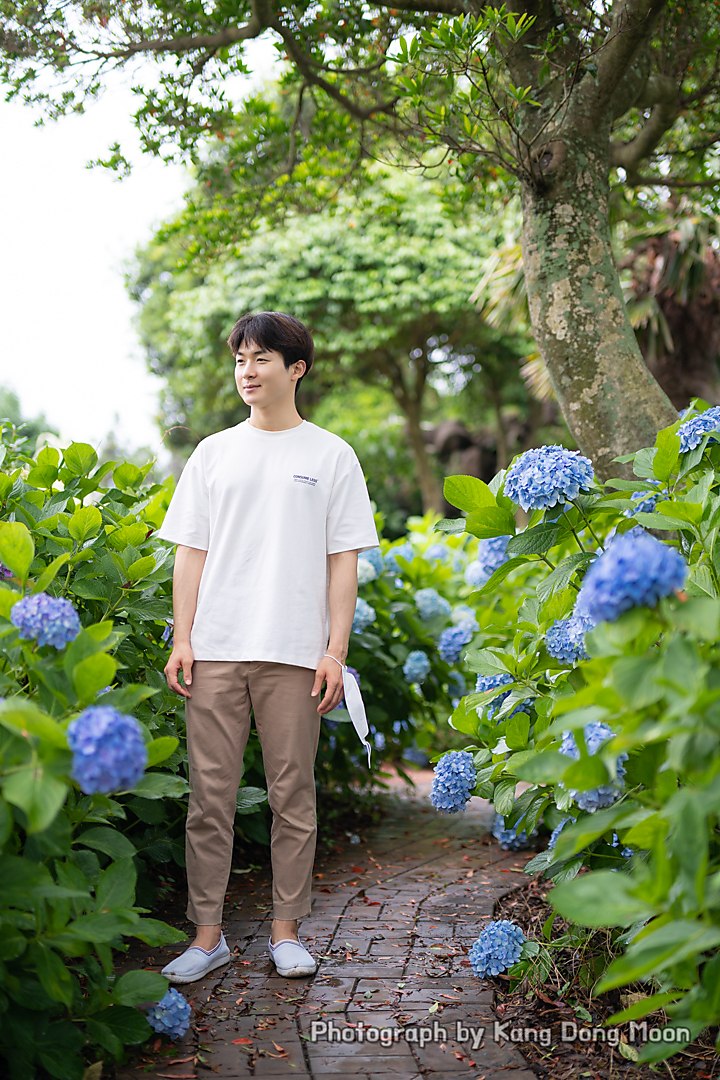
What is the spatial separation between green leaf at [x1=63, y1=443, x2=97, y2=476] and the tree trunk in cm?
171

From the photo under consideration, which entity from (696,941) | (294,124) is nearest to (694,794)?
(696,941)

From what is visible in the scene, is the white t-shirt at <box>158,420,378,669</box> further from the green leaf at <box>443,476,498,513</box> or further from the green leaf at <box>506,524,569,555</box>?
the green leaf at <box>506,524,569,555</box>

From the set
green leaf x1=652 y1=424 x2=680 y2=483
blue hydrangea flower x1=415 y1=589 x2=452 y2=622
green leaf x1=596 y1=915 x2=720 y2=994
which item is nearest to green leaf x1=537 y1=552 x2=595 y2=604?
green leaf x1=652 y1=424 x2=680 y2=483

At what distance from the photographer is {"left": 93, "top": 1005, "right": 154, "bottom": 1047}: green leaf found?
164cm

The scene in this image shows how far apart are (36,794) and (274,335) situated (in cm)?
146

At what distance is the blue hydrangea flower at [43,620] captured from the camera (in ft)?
4.88

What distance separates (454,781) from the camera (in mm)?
2449

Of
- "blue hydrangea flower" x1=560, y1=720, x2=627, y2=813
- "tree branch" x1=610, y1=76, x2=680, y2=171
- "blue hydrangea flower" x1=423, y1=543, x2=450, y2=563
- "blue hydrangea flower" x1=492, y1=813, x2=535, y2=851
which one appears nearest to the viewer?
"blue hydrangea flower" x1=560, y1=720, x2=627, y2=813

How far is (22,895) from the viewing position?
4.45 feet

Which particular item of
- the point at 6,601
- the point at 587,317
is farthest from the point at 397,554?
the point at 6,601

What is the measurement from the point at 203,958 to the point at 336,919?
0.61 m

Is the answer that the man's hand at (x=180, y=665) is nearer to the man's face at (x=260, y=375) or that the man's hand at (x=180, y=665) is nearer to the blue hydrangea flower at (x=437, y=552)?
the man's face at (x=260, y=375)

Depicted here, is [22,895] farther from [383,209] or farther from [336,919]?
[383,209]

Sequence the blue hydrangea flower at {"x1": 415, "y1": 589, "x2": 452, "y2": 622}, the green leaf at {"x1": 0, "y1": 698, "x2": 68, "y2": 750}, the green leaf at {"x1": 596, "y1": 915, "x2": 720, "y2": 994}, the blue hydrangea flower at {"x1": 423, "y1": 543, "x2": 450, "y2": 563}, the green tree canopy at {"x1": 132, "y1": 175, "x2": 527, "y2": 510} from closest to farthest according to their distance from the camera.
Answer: the green leaf at {"x1": 596, "y1": 915, "x2": 720, "y2": 994}
the green leaf at {"x1": 0, "y1": 698, "x2": 68, "y2": 750}
the blue hydrangea flower at {"x1": 415, "y1": 589, "x2": 452, "y2": 622}
the blue hydrangea flower at {"x1": 423, "y1": 543, "x2": 450, "y2": 563}
the green tree canopy at {"x1": 132, "y1": 175, "x2": 527, "y2": 510}
